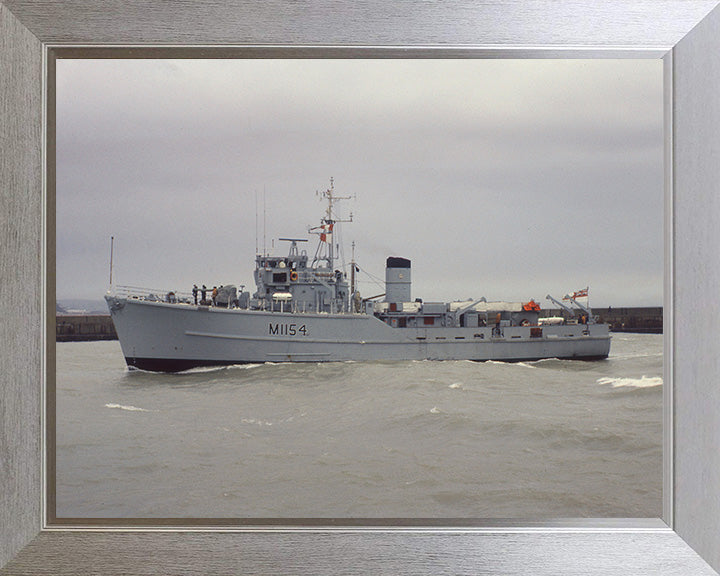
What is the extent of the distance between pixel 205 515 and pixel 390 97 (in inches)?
66.1

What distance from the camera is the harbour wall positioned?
1931 mm

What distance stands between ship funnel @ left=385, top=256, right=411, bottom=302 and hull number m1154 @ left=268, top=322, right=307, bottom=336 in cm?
51

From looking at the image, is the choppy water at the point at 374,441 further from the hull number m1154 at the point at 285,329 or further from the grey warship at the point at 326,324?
the hull number m1154 at the point at 285,329

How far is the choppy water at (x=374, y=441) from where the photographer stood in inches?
78.6

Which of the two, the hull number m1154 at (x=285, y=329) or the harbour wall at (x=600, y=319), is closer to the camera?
the harbour wall at (x=600, y=319)

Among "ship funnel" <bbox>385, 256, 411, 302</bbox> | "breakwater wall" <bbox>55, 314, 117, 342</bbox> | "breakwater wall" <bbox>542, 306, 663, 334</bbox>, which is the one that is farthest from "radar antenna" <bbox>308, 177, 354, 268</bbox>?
"breakwater wall" <bbox>542, 306, 663, 334</bbox>

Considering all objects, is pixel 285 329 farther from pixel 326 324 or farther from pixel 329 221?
pixel 329 221

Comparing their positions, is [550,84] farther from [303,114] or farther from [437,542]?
[437,542]

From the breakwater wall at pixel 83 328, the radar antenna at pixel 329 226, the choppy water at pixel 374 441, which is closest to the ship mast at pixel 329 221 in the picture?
the radar antenna at pixel 329 226

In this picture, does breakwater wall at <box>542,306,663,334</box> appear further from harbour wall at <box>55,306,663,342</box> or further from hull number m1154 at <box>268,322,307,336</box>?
hull number m1154 at <box>268,322,307,336</box>

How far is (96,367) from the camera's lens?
7.13 ft

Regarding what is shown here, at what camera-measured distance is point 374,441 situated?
7.16 feet

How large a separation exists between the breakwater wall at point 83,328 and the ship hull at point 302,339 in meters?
0.05

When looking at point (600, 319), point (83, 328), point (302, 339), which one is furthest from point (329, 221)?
point (600, 319)
